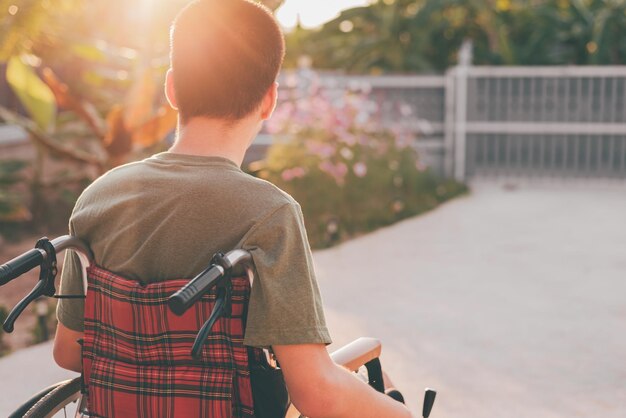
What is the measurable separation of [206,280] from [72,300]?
677 millimetres

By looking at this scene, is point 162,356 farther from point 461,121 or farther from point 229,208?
point 461,121

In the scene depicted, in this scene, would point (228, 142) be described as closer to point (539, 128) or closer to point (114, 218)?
point (114, 218)

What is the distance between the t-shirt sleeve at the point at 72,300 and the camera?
85.0 inches

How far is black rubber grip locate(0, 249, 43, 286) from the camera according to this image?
6.17 ft

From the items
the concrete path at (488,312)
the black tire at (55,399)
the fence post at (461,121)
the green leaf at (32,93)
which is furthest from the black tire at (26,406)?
the fence post at (461,121)

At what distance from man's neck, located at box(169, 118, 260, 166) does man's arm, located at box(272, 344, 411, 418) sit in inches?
16.7

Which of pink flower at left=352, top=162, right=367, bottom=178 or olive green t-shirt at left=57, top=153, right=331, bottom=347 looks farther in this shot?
pink flower at left=352, top=162, right=367, bottom=178

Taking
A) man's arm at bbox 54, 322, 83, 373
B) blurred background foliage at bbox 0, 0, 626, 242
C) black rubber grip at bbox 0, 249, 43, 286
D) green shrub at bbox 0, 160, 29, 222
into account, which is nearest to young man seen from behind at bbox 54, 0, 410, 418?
black rubber grip at bbox 0, 249, 43, 286

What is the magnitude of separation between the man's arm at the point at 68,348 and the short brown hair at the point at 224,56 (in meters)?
0.68

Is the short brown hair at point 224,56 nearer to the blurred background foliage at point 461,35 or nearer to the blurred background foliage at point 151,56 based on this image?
the blurred background foliage at point 151,56

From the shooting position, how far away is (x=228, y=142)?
195 centimetres

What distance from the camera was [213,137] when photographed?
194cm

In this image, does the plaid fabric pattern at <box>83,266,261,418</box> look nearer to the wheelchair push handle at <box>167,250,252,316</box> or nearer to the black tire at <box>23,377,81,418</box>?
the wheelchair push handle at <box>167,250,252,316</box>

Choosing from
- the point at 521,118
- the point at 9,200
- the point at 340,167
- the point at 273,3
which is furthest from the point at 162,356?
the point at 521,118
